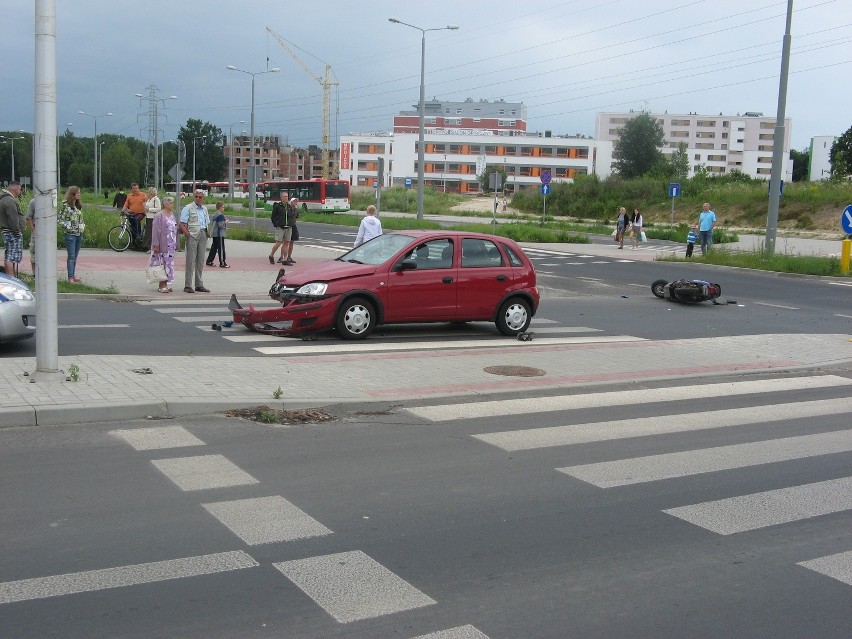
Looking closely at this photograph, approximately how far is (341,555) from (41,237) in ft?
17.8

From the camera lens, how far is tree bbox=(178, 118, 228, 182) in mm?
148750

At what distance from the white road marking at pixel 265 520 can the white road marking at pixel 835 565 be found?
8.99ft

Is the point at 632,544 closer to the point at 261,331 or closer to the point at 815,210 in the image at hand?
the point at 261,331

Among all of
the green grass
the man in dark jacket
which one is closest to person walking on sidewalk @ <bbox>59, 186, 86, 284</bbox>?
the man in dark jacket

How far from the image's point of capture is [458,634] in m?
4.23

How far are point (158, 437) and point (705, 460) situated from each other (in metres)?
4.39

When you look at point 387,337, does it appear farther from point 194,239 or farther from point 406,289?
point 194,239

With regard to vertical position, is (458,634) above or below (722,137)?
below

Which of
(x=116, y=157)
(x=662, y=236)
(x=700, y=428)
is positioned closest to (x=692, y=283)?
(x=700, y=428)

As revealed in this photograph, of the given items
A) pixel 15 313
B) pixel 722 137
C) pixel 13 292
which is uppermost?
pixel 722 137

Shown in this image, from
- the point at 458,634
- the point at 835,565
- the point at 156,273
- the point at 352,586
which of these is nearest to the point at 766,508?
the point at 835,565

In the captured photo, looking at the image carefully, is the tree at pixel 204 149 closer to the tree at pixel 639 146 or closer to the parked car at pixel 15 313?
the tree at pixel 639 146

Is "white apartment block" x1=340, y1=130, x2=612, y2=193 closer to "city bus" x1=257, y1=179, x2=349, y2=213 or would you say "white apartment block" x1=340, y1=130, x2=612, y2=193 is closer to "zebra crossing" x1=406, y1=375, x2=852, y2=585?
"city bus" x1=257, y1=179, x2=349, y2=213

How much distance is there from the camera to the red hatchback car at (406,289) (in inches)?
521
